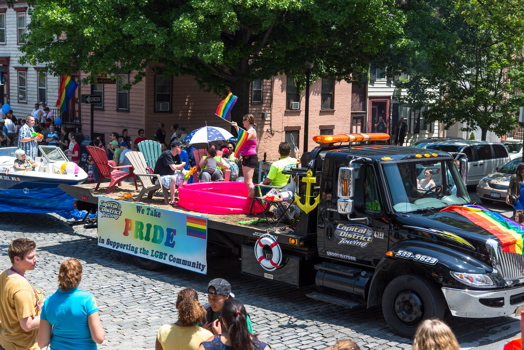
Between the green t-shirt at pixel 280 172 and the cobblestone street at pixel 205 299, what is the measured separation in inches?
59.8

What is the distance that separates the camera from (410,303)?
865cm

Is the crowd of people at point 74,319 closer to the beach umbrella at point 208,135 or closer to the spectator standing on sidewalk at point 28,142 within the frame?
the beach umbrella at point 208,135

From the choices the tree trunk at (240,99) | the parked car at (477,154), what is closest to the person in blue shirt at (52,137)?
the tree trunk at (240,99)

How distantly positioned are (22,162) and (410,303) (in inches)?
419

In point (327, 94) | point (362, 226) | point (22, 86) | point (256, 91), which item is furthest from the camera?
point (22, 86)

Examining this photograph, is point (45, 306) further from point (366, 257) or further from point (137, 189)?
point (137, 189)

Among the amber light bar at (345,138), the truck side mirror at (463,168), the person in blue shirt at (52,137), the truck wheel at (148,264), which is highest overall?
the amber light bar at (345,138)

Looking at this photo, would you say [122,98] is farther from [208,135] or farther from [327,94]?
[208,135]

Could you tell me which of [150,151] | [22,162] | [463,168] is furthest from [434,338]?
[22,162]

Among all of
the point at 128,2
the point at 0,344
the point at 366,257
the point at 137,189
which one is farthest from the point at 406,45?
the point at 0,344

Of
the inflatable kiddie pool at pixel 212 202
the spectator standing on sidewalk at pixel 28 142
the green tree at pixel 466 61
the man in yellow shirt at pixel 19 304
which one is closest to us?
the man in yellow shirt at pixel 19 304

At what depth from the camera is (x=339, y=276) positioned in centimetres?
939

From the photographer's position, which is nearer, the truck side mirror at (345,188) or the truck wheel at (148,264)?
the truck side mirror at (345,188)

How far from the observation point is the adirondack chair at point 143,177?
41.7 ft
